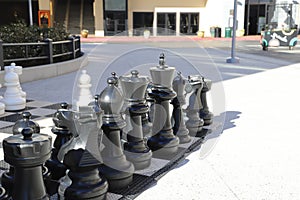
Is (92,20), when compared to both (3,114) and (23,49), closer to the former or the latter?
(23,49)

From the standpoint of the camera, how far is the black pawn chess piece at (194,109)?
12.9 ft

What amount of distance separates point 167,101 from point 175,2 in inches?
1078

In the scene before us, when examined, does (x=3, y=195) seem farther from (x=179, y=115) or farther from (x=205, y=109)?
(x=205, y=109)

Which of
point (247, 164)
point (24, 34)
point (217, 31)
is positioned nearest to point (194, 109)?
point (247, 164)

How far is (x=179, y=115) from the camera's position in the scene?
367cm

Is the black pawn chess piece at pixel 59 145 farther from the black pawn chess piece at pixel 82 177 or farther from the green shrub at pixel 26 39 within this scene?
the green shrub at pixel 26 39

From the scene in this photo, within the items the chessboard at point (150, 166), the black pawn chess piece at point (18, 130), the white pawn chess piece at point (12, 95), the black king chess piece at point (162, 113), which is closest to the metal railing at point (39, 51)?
the white pawn chess piece at point (12, 95)

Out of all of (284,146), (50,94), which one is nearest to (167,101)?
(284,146)

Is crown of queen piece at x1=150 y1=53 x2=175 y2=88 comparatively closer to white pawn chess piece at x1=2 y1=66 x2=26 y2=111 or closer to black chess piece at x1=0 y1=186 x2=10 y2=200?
black chess piece at x1=0 y1=186 x2=10 y2=200

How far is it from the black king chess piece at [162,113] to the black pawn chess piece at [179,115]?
0.73 feet

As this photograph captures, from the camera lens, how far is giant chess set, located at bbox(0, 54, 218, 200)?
7.00 feet

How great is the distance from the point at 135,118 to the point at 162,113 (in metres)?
0.40

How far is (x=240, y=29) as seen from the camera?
29.6m

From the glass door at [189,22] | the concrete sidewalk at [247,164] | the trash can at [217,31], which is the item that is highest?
the glass door at [189,22]
